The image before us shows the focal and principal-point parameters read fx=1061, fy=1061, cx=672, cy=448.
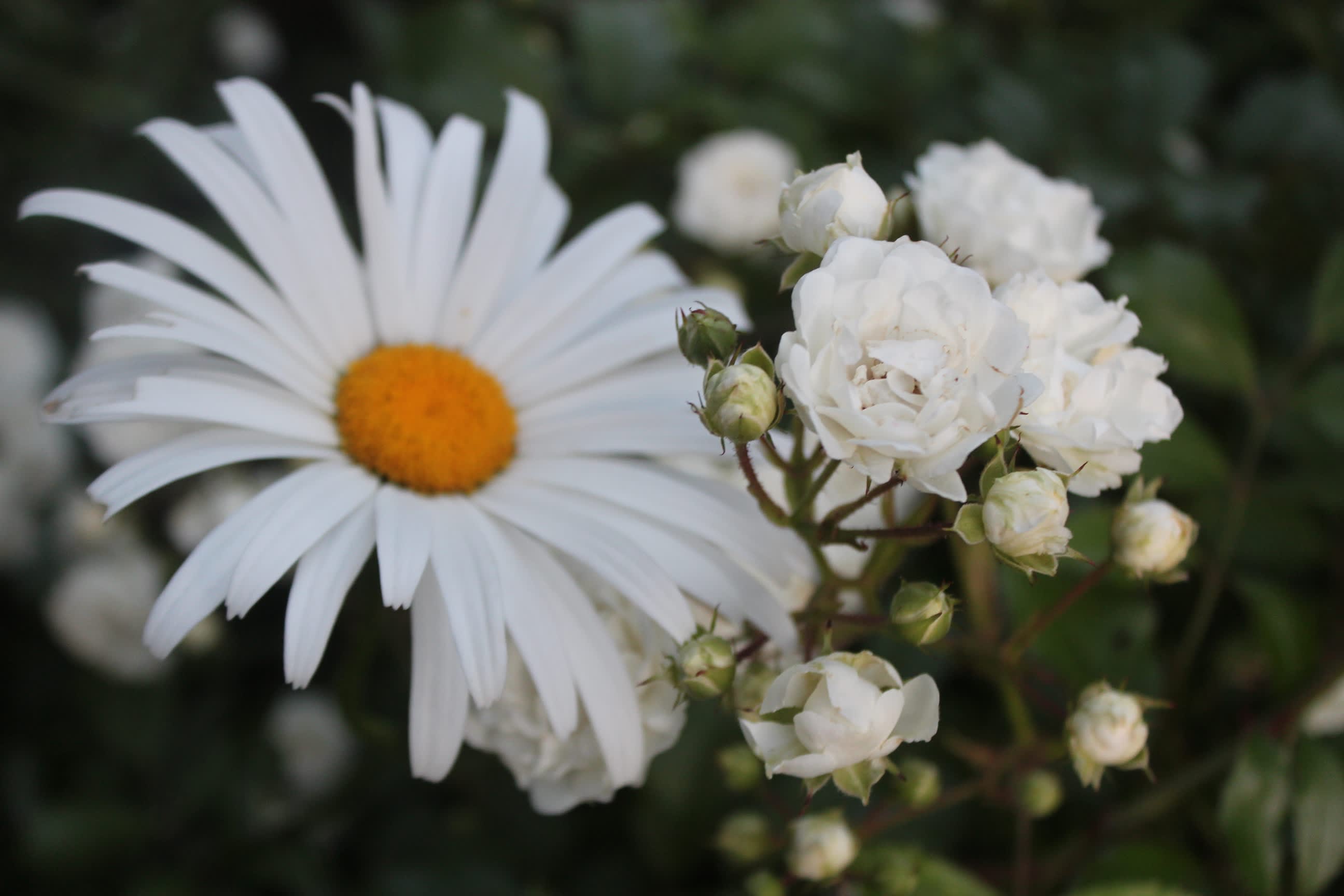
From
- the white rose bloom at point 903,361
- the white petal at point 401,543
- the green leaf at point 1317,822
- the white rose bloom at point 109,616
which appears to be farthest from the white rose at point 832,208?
the white rose bloom at point 109,616

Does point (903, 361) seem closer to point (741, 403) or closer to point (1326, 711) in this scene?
point (741, 403)

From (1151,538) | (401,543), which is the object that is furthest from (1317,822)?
(401,543)

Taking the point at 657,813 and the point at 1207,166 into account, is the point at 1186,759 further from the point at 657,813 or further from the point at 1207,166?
the point at 1207,166

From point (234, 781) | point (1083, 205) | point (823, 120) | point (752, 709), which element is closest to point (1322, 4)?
point (823, 120)

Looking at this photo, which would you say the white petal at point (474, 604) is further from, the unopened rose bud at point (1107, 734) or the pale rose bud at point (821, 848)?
the unopened rose bud at point (1107, 734)

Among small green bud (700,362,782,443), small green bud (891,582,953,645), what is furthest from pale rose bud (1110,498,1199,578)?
small green bud (700,362,782,443)

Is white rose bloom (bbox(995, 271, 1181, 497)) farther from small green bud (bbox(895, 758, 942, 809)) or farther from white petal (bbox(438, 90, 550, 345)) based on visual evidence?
white petal (bbox(438, 90, 550, 345))

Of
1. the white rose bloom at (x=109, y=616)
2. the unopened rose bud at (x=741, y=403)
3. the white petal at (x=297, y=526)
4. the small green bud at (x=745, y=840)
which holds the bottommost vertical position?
the white rose bloom at (x=109, y=616)
